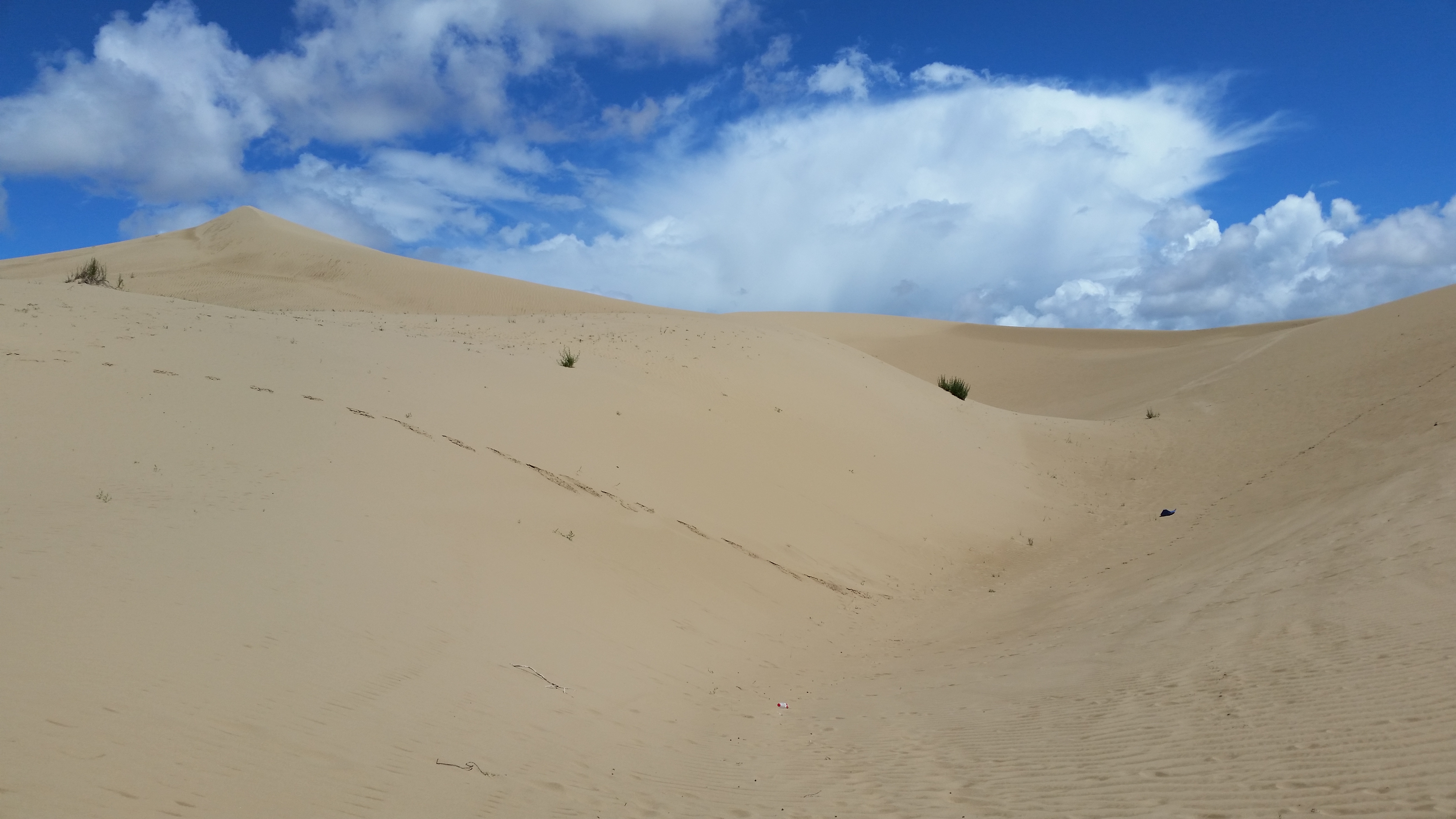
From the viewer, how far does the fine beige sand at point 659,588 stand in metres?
4.90

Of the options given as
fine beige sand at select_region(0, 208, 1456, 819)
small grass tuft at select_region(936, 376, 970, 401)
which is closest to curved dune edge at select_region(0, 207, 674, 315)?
small grass tuft at select_region(936, 376, 970, 401)

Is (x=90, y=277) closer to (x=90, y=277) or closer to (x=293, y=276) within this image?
(x=90, y=277)

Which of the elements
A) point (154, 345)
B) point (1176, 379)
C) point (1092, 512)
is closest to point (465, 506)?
point (154, 345)

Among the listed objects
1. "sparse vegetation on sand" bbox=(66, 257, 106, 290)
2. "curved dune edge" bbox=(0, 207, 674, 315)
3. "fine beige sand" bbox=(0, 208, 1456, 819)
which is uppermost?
"curved dune edge" bbox=(0, 207, 674, 315)

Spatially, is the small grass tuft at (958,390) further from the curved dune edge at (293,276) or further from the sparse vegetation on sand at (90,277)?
the sparse vegetation on sand at (90,277)

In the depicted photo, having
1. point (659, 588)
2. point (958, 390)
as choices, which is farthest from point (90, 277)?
point (958, 390)

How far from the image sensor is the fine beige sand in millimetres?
4898

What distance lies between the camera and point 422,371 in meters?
14.2

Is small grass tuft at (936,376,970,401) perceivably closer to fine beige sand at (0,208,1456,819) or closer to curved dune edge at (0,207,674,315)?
fine beige sand at (0,208,1456,819)

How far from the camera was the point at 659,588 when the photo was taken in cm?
1028

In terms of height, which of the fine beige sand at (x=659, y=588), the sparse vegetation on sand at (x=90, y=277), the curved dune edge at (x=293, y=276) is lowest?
the fine beige sand at (x=659, y=588)

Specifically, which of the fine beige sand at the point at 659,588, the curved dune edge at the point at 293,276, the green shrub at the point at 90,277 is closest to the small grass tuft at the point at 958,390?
the fine beige sand at the point at 659,588

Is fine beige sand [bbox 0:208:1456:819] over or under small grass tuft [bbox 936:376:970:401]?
under

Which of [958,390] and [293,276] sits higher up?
[293,276]
